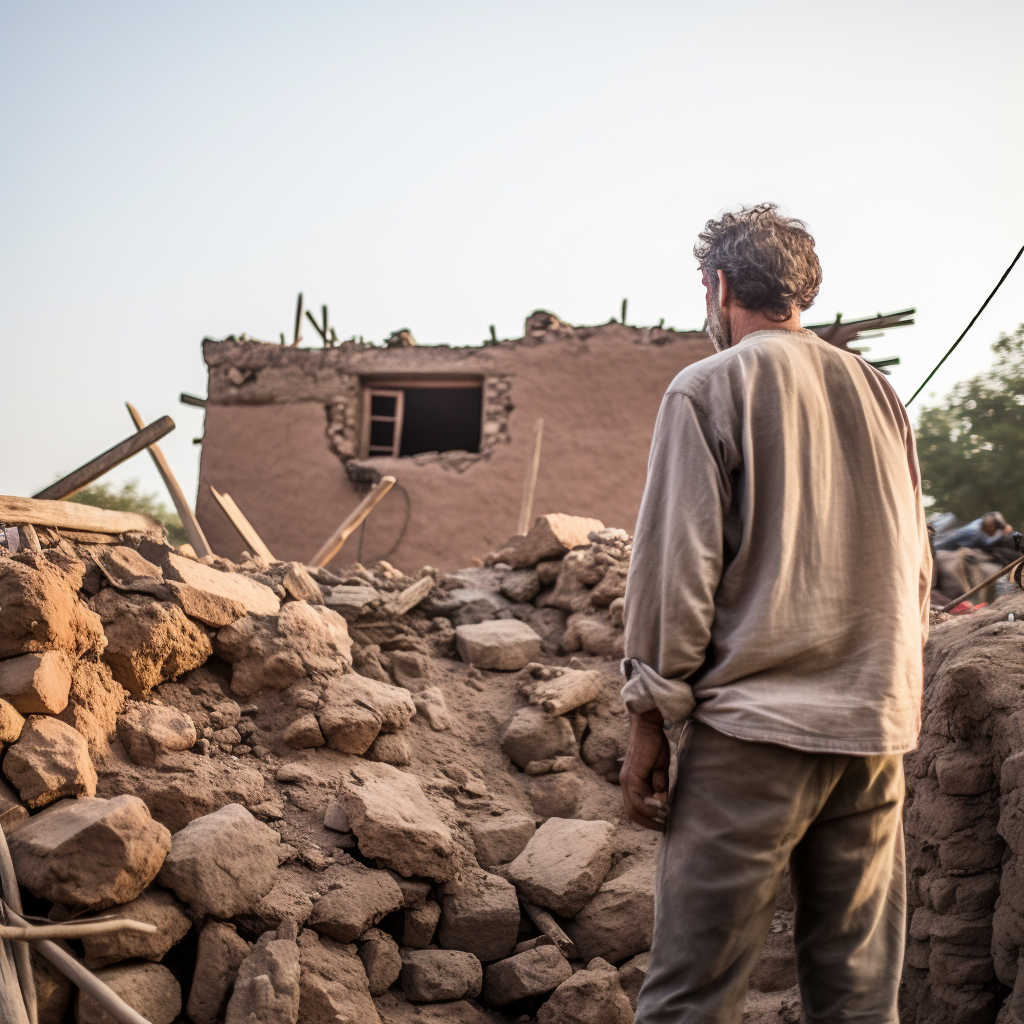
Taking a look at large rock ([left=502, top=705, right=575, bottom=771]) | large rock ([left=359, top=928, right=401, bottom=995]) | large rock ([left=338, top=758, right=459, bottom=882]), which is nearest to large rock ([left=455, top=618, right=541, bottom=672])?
large rock ([left=502, top=705, right=575, bottom=771])

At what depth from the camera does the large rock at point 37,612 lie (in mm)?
2559

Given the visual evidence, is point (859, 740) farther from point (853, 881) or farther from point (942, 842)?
point (942, 842)

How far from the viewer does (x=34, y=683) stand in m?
2.49

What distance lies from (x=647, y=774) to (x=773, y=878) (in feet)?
0.85

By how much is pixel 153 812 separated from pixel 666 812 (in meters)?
1.73

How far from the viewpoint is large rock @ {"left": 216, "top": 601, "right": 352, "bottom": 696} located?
3275 mm

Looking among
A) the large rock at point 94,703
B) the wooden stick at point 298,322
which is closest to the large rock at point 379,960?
the large rock at point 94,703

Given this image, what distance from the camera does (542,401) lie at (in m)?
8.88

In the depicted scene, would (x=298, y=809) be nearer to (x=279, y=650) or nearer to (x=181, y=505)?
(x=279, y=650)

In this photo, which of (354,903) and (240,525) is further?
(240,525)

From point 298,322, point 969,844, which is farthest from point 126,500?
point 969,844

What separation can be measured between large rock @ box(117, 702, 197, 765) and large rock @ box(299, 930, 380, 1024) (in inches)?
29.7

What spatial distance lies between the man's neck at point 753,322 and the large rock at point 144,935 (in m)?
1.88

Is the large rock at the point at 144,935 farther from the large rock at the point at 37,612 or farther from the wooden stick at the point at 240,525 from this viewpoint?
the wooden stick at the point at 240,525
